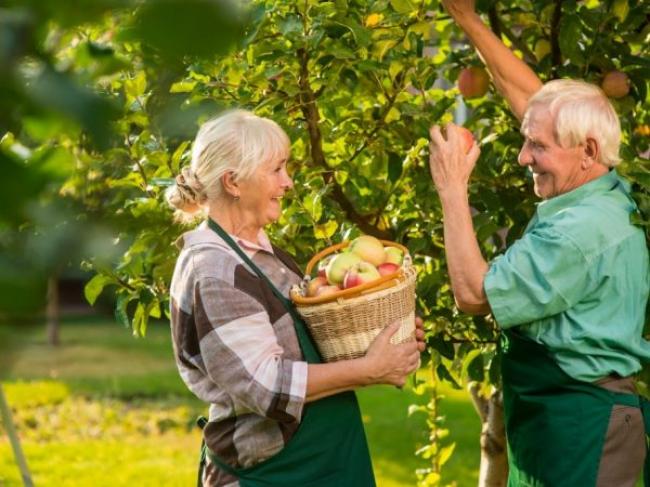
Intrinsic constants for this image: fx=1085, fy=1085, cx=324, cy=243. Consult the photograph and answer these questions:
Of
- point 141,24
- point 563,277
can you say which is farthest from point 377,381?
point 141,24

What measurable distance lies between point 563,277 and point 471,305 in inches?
8.2

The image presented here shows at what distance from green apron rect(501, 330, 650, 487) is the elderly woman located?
24cm

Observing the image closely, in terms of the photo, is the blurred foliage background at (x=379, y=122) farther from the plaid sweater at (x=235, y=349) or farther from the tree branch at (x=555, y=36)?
the plaid sweater at (x=235, y=349)

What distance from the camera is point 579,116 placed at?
2.17 meters

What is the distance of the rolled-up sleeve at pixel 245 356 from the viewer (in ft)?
6.63

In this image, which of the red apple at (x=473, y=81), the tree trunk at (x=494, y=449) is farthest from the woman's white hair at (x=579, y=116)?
the tree trunk at (x=494, y=449)

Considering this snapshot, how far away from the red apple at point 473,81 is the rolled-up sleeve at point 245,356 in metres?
1.40

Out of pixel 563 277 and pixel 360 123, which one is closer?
pixel 563 277

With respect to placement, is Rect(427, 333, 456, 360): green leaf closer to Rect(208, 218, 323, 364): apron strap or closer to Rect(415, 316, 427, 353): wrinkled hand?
Rect(415, 316, 427, 353): wrinkled hand

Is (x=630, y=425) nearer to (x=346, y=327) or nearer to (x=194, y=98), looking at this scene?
(x=346, y=327)

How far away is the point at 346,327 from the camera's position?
204 centimetres

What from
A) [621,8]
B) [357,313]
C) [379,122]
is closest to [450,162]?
[357,313]

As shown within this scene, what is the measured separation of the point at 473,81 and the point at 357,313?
139 centimetres

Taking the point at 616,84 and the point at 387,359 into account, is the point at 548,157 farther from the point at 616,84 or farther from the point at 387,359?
the point at 616,84
